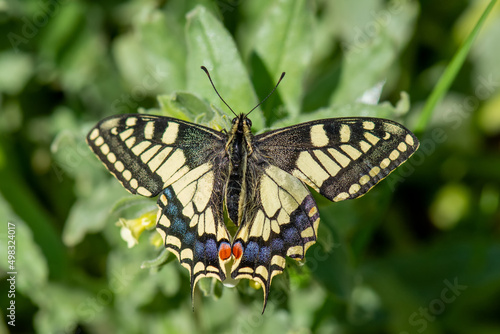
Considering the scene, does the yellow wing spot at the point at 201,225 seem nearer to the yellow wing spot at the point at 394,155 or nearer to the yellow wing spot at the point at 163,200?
the yellow wing spot at the point at 163,200

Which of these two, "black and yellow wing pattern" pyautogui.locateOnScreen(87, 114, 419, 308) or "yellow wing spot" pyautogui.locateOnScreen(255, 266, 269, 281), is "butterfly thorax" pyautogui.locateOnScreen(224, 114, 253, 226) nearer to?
"black and yellow wing pattern" pyautogui.locateOnScreen(87, 114, 419, 308)

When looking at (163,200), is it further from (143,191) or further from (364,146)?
(364,146)

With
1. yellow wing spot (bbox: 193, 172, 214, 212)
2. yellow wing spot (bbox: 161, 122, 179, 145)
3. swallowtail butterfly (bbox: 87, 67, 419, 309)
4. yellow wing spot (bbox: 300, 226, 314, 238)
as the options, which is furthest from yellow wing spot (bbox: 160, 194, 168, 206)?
yellow wing spot (bbox: 300, 226, 314, 238)

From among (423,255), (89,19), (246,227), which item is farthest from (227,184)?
(89,19)

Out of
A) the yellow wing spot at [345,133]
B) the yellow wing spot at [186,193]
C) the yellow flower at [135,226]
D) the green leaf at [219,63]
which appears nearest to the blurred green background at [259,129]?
the green leaf at [219,63]

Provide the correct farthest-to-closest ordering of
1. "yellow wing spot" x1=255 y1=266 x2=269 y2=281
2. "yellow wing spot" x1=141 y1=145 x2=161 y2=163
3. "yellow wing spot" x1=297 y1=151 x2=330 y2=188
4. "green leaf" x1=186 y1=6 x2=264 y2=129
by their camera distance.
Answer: "green leaf" x1=186 y1=6 x2=264 y2=129, "yellow wing spot" x1=141 y1=145 x2=161 y2=163, "yellow wing spot" x1=297 y1=151 x2=330 y2=188, "yellow wing spot" x1=255 y1=266 x2=269 y2=281

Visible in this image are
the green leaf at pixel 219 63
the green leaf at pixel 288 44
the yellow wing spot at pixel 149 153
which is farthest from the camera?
the green leaf at pixel 288 44

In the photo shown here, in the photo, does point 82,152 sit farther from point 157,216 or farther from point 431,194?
point 431,194
